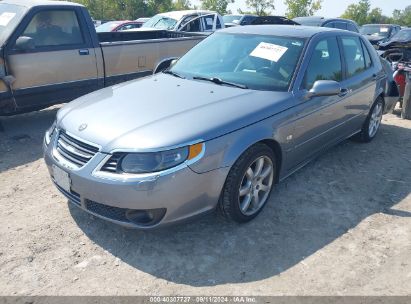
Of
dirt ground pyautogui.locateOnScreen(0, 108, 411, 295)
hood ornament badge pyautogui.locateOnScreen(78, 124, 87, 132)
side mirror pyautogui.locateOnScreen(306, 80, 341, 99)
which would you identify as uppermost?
side mirror pyautogui.locateOnScreen(306, 80, 341, 99)

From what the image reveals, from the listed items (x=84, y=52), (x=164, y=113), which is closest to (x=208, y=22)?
(x=84, y=52)

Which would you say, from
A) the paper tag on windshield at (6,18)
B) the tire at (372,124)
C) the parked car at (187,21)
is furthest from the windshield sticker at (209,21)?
the tire at (372,124)

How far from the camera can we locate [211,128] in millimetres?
2943

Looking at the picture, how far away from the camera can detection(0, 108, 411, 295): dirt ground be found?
2.73m

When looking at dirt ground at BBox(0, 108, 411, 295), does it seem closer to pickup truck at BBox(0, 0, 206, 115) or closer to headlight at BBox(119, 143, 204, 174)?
headlight at BBox(119, 143, 204, 174)

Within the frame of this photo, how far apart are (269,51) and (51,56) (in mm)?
3334

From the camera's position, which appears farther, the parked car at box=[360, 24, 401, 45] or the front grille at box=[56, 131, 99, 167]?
the parked car at box=[360, 24, 401, 45]

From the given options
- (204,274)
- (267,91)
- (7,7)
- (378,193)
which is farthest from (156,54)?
(204,274)

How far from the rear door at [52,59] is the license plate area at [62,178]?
8.87 feet

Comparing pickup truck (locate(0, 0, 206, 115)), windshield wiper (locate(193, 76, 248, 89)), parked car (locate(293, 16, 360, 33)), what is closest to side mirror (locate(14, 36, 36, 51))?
pickup truck (locate(0, 0, 206, 115))

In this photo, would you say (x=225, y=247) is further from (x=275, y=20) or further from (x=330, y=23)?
(x=275, y=20)

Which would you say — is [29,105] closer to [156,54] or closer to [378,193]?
[156,54]

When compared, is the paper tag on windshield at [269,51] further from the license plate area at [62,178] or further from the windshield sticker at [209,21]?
the windshield sticker at [209,21]

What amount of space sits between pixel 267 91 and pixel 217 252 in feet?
5.02
